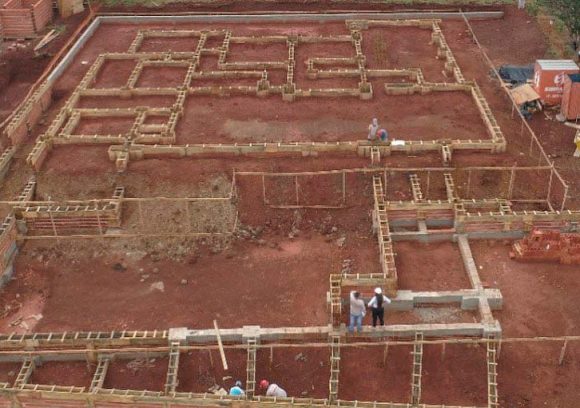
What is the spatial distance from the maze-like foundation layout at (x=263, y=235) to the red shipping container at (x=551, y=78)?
2.16 meters

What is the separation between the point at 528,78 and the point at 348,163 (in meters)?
10.7

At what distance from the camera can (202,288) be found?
16688 mm

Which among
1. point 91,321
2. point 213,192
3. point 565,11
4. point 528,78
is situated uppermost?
point 565,11

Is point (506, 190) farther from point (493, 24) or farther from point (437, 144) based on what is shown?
point (493, 24)

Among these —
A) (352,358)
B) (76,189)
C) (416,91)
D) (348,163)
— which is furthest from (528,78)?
(76,189)

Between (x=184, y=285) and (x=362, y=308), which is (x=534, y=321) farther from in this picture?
(x=184, y=285)

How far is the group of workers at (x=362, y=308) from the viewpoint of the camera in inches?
553

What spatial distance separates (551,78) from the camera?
24.0 meters

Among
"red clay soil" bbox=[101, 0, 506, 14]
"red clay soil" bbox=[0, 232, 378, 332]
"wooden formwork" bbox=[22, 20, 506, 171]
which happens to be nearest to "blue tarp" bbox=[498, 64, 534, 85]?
"wooden formwork" bbox=[22, 20, 506, 171]

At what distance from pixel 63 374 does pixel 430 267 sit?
31.9ft

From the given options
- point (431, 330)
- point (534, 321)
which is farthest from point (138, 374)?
point (534, 321)

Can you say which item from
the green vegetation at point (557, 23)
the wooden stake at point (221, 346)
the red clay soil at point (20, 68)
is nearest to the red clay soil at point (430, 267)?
the wooden stake at point (221, 346)

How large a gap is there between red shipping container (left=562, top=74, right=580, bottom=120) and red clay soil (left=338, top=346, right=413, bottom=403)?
13.9 m

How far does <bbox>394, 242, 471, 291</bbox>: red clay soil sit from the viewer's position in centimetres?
1619
